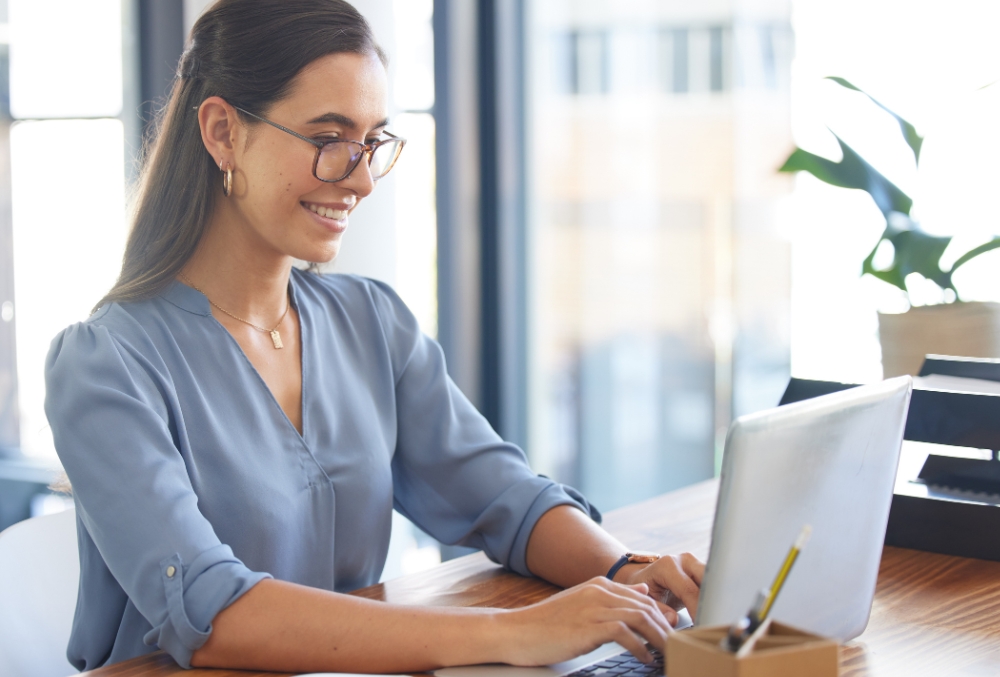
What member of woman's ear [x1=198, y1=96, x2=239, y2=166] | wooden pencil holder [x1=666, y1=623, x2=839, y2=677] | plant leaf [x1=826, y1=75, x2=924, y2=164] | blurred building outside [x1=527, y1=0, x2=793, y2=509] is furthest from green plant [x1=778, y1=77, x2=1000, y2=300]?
wooden pencil holder [x1=666, y1=623, x2=839, y2=677]

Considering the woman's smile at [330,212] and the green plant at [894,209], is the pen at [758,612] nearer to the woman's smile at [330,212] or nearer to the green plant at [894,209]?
the woman's smile at [330,212]

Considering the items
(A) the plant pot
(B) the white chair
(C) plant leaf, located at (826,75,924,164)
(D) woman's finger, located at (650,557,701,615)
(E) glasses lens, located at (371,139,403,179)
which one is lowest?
(B) the white chair

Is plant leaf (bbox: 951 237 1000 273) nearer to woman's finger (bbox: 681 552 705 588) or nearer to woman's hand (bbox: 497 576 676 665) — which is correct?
woman's finger (bbox: 681 552 705 588)

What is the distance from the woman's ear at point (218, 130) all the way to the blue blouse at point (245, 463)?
0.19m

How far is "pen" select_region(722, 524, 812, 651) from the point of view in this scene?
26.8 inches

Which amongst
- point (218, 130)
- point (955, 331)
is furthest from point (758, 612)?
point (955, 331)

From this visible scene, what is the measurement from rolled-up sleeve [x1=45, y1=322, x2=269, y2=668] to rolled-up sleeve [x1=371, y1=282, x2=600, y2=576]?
1.36 feet

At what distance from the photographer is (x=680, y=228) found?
2.63 m

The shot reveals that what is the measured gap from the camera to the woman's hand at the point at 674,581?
106cm

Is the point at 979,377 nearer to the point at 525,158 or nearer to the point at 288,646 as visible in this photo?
the point at 288,646

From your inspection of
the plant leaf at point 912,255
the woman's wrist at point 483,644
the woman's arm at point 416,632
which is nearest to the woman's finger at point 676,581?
the woman's arm at point 416,632

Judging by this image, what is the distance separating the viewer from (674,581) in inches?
42.4

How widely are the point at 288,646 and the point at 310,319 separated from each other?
0.59 m

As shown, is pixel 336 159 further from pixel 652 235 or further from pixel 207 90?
pixel 652 235
